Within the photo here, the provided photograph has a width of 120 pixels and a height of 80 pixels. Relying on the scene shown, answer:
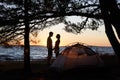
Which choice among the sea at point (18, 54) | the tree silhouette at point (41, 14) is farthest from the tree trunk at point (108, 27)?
the sea at point (18, 54)

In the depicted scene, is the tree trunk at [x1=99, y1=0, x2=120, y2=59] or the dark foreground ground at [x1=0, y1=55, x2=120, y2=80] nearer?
the tree trunk at [x1=99, y1=0, x2=120, y2=59]

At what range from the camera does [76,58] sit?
47.7 feet

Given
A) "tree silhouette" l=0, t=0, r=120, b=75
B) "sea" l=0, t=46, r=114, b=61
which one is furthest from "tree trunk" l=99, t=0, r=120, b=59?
"sea" l=0, t=46, r=114, b=61

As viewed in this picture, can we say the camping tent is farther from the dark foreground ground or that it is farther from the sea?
the sea

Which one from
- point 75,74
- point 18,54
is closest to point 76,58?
point 75,74

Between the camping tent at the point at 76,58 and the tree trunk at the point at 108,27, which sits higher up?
the tree trunk at the point at 108,27

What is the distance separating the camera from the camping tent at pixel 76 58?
47.3 ft

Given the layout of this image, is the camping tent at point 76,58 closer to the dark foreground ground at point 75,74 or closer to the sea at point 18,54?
the dark foreground ground at point 75,74

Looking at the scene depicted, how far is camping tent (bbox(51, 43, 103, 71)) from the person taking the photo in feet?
47.3

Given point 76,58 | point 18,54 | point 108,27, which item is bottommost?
point 18,54

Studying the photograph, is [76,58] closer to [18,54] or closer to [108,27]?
[108,27]

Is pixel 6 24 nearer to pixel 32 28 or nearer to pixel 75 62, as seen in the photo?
pixel 32 28

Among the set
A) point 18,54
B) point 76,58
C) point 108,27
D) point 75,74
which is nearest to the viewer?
point 108,27

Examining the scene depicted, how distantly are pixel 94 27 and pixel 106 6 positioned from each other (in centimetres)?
165
